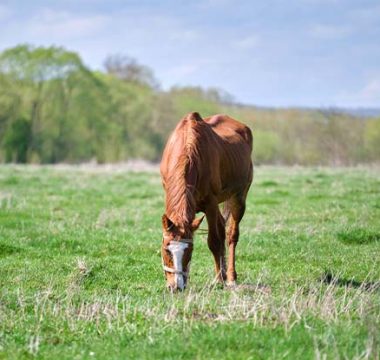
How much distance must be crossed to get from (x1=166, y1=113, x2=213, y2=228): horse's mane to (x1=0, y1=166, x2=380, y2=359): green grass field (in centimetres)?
100

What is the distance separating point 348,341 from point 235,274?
13.6 feet

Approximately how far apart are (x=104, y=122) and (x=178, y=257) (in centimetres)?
5161

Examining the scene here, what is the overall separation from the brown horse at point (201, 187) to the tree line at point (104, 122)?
4555 centimetres

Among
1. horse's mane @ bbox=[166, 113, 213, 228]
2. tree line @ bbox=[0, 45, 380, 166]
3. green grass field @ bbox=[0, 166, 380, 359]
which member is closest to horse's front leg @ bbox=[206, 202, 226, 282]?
green grass field @ bbox=[0, 166, 380, 359]

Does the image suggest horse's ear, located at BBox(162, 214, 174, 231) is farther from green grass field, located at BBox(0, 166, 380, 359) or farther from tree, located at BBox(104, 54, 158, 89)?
tree, located at BBox(104, 54, 158, 89)

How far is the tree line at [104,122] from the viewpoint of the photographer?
5497cm

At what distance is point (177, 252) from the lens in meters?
7.77

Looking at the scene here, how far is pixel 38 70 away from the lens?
5466cm

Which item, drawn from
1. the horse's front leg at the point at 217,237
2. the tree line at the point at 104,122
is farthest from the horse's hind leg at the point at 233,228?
the tree line at the point at 104,122

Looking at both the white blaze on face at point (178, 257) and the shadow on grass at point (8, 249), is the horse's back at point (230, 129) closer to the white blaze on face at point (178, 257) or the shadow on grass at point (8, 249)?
the white blaze on face at point (178, 257)

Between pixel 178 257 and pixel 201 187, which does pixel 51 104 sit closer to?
pixel 201 187

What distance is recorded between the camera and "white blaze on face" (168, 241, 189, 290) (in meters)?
7.73

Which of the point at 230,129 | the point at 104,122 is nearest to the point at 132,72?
the point at 104,122

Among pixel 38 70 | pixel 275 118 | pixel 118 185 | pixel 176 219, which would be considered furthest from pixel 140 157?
pixel 176 219
